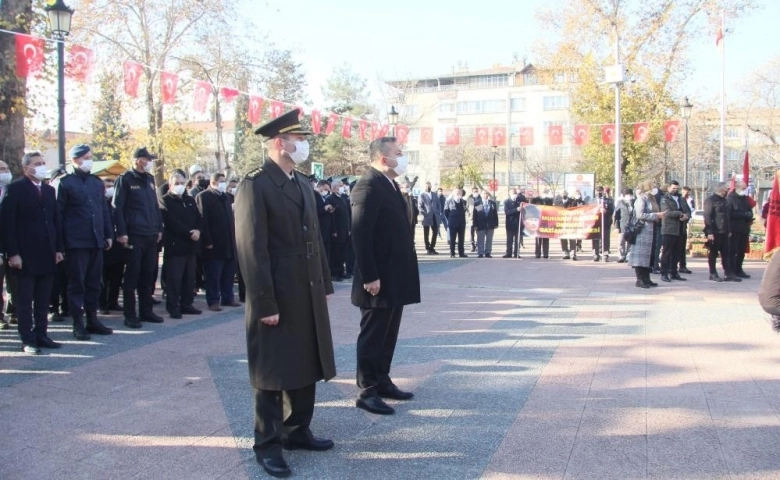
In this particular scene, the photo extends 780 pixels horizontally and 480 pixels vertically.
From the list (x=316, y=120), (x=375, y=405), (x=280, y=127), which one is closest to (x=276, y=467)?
(x=375, y=405)

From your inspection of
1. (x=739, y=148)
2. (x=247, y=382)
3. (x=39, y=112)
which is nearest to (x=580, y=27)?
(x=39, y=112)

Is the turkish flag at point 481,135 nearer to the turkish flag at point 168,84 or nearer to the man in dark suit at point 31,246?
the turkish flag at point 168,84

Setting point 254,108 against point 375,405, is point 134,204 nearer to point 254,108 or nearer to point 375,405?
point 375,405

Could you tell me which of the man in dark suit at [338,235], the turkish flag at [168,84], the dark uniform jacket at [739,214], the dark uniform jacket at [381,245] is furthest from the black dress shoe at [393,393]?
the turkish flag at [168,84]

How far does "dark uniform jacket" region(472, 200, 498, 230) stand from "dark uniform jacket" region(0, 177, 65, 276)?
41.5 ft

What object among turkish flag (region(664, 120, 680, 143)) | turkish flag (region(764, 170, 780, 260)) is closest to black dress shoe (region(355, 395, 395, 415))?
turkish flag (region(764, 170, 780, 260))

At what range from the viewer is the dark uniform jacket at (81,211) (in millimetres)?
7359

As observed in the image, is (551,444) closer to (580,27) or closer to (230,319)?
(230,319)

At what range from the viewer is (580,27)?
100 ft

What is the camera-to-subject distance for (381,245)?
17.0 feet

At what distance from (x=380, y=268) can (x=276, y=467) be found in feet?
6.06

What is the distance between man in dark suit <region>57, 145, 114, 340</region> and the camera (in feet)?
24.2

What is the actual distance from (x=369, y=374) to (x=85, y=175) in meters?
4.62

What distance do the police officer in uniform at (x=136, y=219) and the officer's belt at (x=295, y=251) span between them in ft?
15.6
